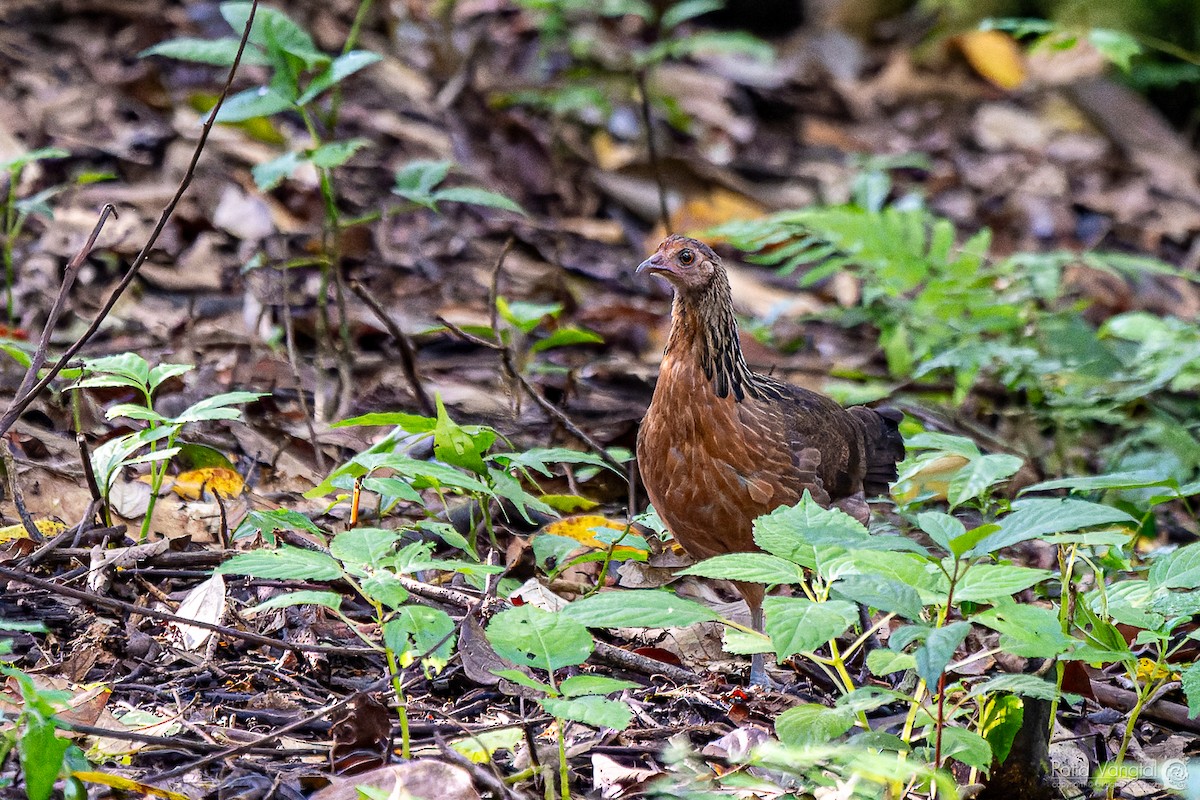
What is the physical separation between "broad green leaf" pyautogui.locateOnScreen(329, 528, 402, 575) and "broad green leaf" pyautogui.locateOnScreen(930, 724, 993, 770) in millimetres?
1318

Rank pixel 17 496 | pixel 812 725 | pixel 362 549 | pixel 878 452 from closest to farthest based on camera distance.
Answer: pixel 812 725, pixel 362 549, pixel 17 496, pixel 878 452

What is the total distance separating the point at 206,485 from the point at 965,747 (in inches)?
103

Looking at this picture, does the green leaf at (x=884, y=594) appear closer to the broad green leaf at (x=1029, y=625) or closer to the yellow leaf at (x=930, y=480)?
the broad green leaf at (x=1029, y=625)

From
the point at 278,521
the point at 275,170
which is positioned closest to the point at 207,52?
the point at 275,170

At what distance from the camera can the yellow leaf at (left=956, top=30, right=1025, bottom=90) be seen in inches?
420

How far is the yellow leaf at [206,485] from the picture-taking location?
4.21 m

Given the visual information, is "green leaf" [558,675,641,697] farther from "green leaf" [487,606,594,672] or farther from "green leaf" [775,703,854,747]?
"green leaf" [775,703,854,747]

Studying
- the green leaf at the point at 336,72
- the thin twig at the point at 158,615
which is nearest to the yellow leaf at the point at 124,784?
the thin twig at the point at 158,615

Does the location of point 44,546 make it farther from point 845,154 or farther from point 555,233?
point 845,154

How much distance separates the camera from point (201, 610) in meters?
3.44

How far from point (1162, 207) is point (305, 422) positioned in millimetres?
7055

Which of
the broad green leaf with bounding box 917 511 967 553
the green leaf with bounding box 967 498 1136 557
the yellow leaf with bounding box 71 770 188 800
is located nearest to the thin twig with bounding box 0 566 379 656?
the yellow leaf with bounding box 71 770 188 800

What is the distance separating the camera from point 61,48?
748cm

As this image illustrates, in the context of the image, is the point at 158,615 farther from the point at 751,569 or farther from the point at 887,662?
the point at 887,662
